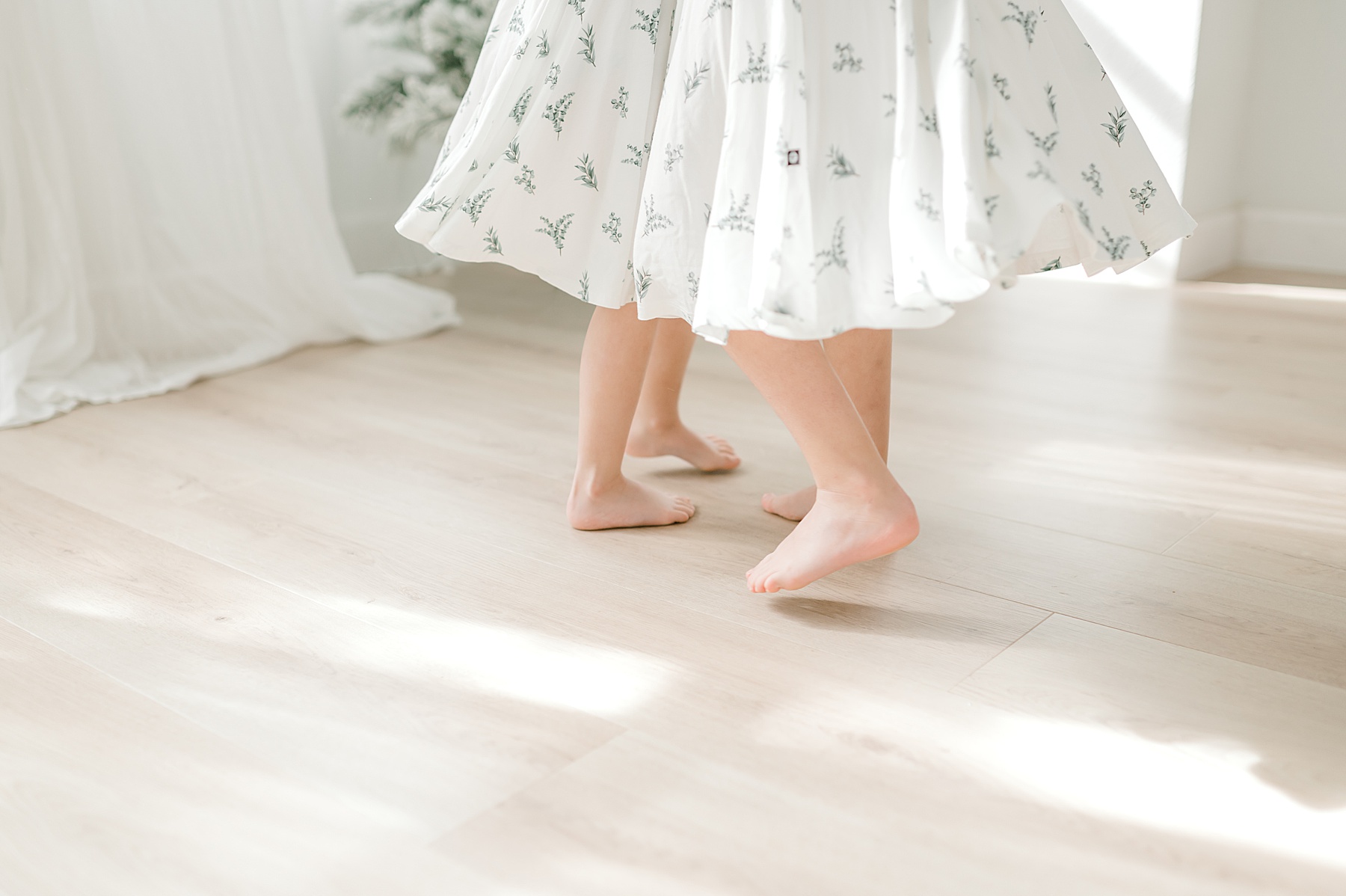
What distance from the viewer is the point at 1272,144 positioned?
273cm

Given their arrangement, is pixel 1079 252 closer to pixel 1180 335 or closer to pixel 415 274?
pixel 1180 335

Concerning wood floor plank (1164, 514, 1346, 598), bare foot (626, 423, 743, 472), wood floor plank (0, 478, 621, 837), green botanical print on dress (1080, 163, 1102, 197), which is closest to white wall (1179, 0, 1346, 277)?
wood floor plank (1164, 514, 1346, 598)

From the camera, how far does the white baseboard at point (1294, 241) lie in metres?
2.66

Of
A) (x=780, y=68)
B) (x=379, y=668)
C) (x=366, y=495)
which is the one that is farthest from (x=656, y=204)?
(x=366, y=495)

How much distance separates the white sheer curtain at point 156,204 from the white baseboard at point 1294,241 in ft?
6.59

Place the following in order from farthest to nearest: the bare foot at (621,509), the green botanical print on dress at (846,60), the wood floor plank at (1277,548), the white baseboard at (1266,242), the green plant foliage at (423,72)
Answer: the white baseboard at (1266,242) < the green plant foliage at (423,72) < the bare foot at (621,509) < the wood floor plank at (1277,548) < the green botanical print on dress at (846,60)

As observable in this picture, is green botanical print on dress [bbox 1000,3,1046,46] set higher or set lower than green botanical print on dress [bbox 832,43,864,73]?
higher

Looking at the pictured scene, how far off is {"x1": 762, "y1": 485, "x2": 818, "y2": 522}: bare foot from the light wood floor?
37 mm

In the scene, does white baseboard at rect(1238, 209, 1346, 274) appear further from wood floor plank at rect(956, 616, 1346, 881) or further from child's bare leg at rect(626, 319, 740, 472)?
wood floor plank at rect(956, 616, 1346, 881)

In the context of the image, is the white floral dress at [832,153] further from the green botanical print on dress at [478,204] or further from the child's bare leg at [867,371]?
the child's bare leg at [867,371]

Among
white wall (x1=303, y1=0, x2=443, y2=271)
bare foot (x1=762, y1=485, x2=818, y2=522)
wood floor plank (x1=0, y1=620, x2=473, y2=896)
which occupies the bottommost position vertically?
wood floor plank (x1=0, y1=620, x2=473, y2=896)

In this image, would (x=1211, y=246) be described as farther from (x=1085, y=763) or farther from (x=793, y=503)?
(x=1085, y=763)

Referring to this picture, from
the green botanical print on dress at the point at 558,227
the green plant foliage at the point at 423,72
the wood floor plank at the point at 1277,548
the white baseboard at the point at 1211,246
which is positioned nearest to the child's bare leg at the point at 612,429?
the green botanical print on dress at the point at 558,227

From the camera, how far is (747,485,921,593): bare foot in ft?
3.45
